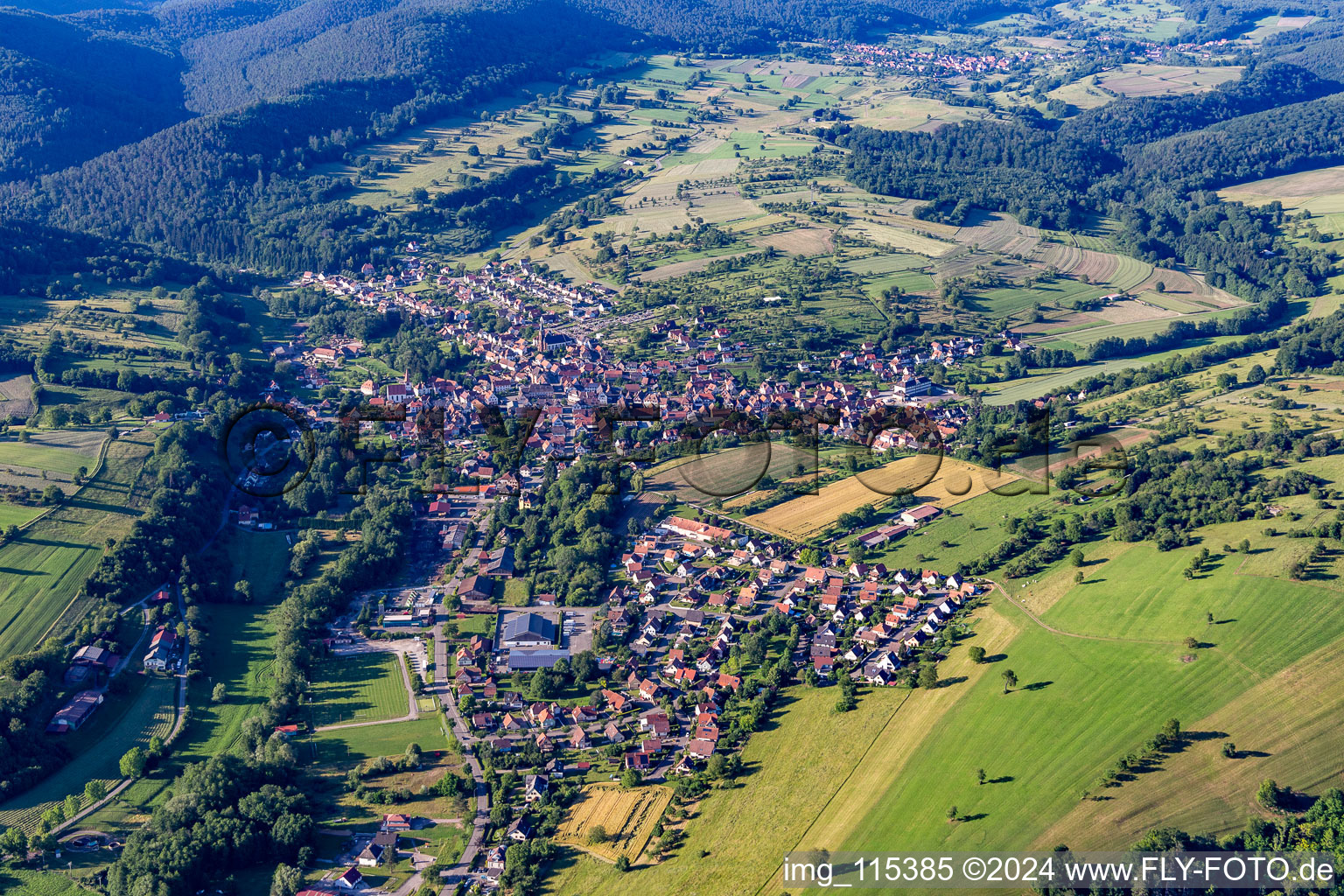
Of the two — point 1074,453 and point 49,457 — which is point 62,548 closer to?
point 49,457

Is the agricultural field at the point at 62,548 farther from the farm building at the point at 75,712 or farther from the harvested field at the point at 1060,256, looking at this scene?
the harvested field at the point at 1060,256

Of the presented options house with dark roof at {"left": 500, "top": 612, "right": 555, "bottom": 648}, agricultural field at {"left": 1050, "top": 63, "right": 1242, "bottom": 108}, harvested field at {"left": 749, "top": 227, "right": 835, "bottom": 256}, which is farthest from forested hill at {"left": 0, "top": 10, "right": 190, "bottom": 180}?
agricultural field at {"left": 1050, "top": 63, "right": 1242, "bottom": 108}

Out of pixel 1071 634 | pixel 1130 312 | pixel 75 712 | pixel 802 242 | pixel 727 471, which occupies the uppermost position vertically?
pixel 802 242

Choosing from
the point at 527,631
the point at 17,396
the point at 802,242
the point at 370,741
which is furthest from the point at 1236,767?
the point at 802,242

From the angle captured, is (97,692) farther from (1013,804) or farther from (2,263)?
(2,263)

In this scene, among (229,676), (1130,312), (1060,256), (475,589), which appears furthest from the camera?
(1060,256)

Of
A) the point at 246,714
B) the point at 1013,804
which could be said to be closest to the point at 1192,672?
the point at 1013,804

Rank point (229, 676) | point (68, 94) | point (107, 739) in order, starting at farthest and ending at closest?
point (68, 94) → point (229, 676) → point (107, 739)
